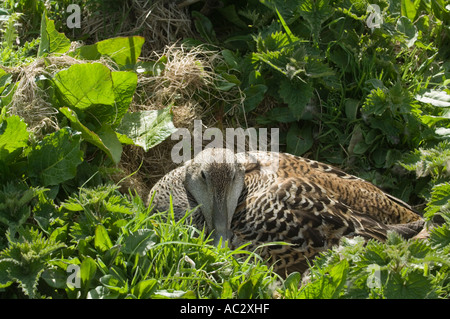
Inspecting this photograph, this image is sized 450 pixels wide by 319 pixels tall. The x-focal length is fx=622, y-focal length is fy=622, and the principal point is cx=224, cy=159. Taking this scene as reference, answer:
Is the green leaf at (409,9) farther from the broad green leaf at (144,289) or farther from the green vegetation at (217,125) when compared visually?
the broad green leaf at (144,289)

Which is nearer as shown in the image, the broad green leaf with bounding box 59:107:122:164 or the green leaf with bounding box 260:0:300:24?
the broad green leaf with bounding box 59:107:122:164

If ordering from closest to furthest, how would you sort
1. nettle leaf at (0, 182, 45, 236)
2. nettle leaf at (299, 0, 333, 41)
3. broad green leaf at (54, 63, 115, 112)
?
nettle leaf at (0, 182, 45, 236) → broad green leaf at (54, 63, 115, 112) → nettle leaf at (299, 0, 333, 41)

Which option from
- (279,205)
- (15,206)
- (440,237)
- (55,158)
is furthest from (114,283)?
(440,237)

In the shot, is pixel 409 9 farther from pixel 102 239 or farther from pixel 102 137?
pixel 102 239

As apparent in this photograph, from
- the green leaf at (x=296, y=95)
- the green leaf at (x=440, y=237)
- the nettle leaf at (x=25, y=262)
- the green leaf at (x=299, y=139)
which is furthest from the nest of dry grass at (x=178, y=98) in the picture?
the green leaf at (x=440, y=237)

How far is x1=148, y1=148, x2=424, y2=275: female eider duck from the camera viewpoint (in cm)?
360

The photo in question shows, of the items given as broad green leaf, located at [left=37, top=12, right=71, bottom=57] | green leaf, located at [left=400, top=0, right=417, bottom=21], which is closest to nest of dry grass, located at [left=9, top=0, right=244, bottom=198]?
broad green leaf, located at [left=37, top=12, right=71, bottom=57]

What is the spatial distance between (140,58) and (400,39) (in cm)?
192

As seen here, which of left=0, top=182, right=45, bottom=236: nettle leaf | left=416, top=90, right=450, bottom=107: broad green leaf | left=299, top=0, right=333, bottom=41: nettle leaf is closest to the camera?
left=0, top=182, right=45, bottom=236: nettle leaf

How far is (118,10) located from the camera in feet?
16.1

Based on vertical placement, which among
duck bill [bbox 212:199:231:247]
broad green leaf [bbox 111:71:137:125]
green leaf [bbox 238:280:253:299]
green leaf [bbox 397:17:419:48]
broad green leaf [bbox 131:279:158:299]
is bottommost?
green leaf [bbox 238:280:253:299]

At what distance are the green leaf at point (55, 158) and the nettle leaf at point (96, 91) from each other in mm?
274

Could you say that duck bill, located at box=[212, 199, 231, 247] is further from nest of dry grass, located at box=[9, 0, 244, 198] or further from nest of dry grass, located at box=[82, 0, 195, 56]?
nest of dry grass, located at box=[82, 0, 195, 56]

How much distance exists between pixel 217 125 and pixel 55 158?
1.49 m
